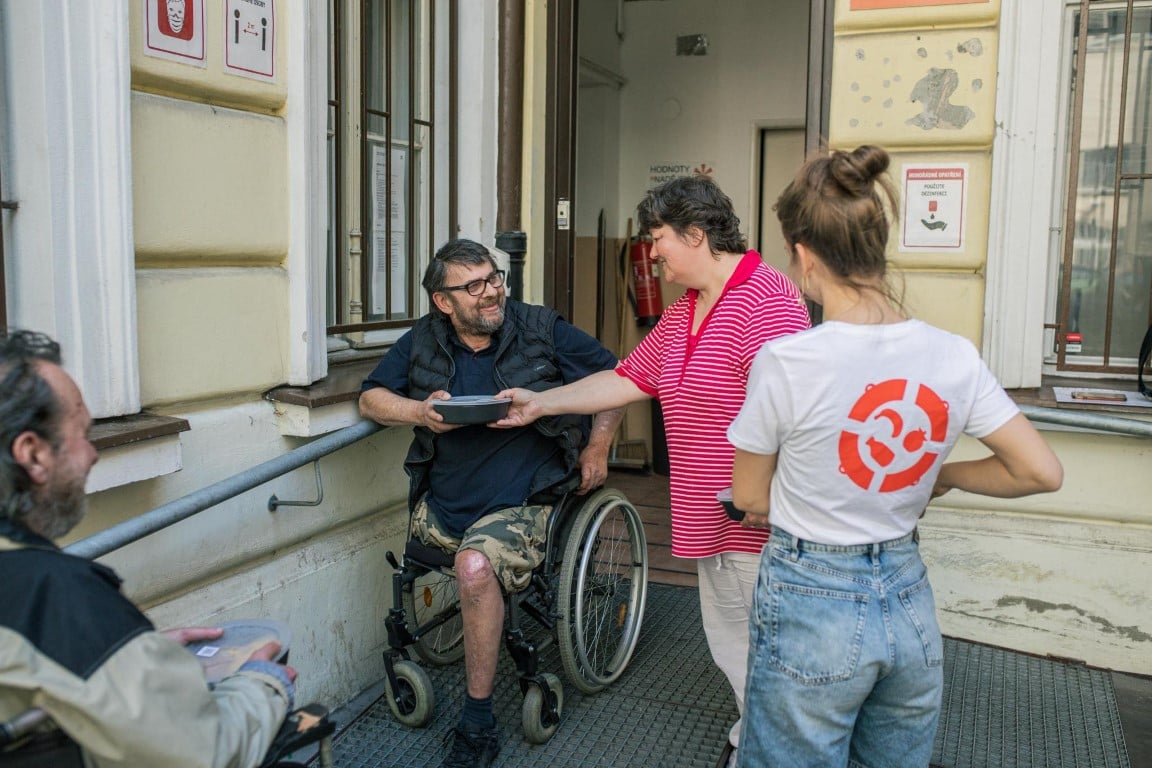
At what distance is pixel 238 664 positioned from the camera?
1858mm

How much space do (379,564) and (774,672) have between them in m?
2.12

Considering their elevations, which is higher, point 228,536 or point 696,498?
point 696,498

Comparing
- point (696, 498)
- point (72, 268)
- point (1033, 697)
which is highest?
point (72, 268)

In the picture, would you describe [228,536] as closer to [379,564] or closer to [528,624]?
[379,564]

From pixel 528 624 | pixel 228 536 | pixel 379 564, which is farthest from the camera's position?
pixel 528 624

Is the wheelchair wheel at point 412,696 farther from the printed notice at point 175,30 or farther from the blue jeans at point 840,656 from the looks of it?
the printed notice at point 175,30

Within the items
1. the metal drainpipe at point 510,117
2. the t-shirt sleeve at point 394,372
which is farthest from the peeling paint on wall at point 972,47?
the t-shirt sleeve at point 394,372

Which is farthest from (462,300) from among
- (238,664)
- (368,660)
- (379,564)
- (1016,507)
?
(1016,507)

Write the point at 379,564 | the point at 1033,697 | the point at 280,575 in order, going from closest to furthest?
1. the point at 280,575
2. the point at 1033,697
3. the point at 379,564

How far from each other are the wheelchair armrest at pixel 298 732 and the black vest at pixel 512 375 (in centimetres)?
150

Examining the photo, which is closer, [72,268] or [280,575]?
[72,268]

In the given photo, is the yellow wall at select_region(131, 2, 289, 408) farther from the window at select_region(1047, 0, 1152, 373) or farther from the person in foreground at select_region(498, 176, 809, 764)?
the window at select_region(1047, 0, 1152, 373)

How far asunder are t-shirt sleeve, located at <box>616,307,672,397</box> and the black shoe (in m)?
1.09

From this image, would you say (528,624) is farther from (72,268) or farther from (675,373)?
(72,268)
